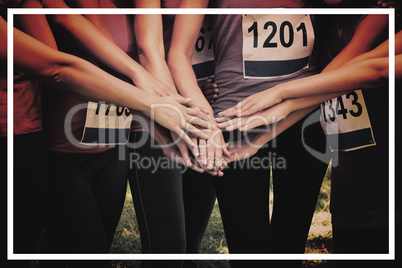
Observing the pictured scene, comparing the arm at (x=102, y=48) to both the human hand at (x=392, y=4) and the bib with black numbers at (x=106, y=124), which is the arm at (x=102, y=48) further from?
the human hand at (x=392, y=4)

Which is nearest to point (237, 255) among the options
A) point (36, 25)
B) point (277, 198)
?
point (277, 198)

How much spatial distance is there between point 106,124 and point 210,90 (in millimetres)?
374

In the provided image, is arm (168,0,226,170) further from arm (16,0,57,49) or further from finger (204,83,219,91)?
arm (16,0,57,49)

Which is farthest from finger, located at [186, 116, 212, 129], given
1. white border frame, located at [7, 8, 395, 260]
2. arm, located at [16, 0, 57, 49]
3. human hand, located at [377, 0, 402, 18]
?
human hand, located at [377, 0, 402, 18]

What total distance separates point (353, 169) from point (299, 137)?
0.21 m

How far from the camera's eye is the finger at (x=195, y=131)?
4.21 ft

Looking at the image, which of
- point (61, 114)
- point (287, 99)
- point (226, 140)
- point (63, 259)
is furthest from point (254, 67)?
point (63, 259)

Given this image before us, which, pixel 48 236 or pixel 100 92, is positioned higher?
pixel 100 92

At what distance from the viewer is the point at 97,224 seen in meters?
1.34

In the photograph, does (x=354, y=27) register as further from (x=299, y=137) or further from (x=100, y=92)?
(x=100, y=92)

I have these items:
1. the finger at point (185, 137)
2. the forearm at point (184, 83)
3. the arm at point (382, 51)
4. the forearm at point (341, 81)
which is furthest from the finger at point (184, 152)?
the arm at point (382, 51)

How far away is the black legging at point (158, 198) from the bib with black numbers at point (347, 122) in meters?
0.55

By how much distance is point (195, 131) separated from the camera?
128 cm

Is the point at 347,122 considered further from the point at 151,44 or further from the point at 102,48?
the point at 102,48
